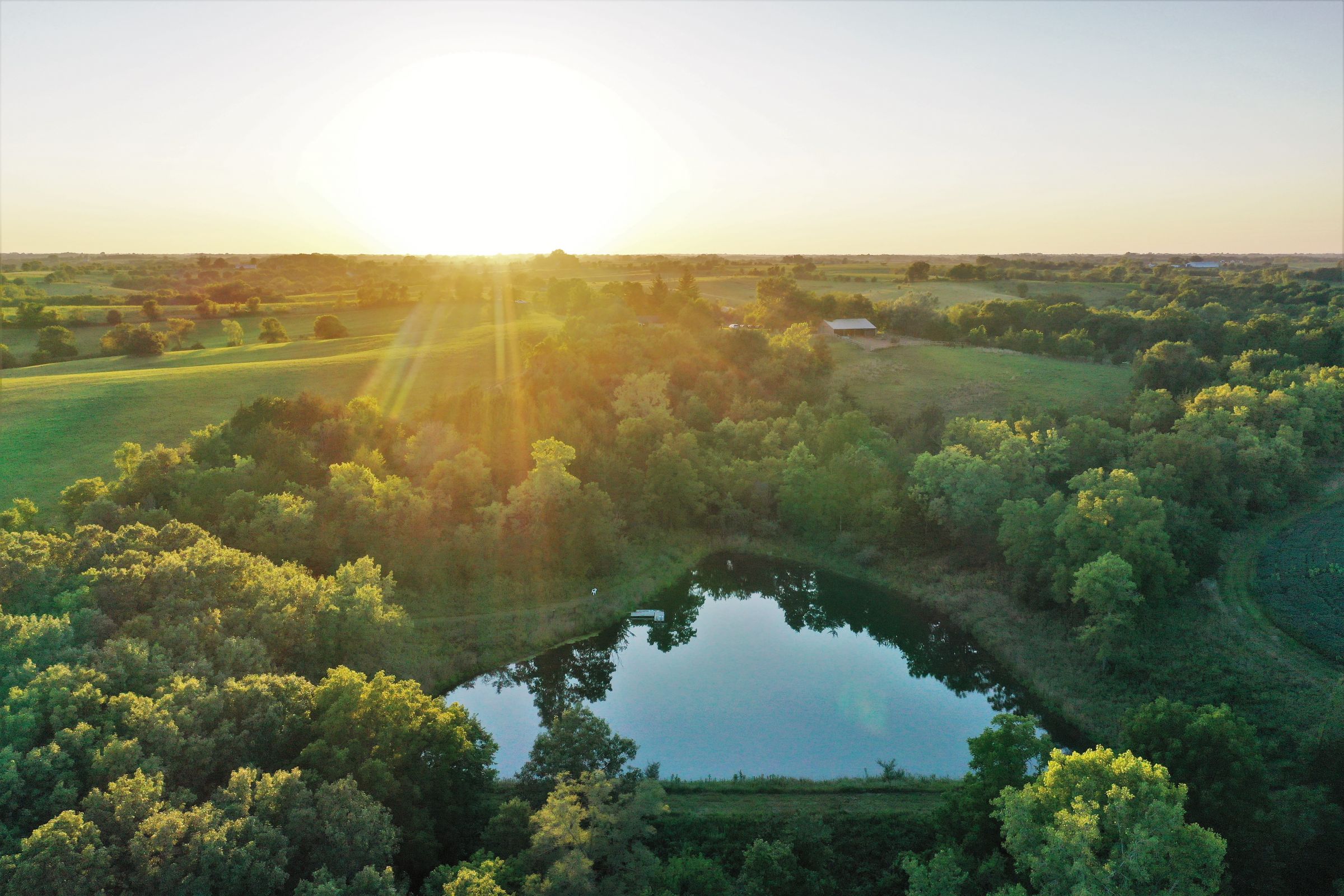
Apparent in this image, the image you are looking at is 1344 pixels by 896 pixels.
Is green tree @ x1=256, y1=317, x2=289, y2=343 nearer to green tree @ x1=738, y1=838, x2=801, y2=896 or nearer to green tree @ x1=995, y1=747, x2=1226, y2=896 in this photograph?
green tree @ x1=738, y1=838, x2=801, y2=896

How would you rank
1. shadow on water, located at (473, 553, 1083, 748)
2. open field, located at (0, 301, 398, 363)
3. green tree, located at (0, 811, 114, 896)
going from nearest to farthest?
1. green tree, located at (0, 811, 114, 896)
2. shadow on water, located at (473, 553, 1083, 748)
3. open field, located at (0, 301, 398, 363)

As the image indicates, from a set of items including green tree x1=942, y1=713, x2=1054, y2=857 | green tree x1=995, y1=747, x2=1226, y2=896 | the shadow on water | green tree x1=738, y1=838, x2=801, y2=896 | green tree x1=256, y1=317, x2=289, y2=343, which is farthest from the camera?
green tree x1=256, y1=317, x2=289, y2=343

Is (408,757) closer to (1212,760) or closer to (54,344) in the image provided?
(1212,760)

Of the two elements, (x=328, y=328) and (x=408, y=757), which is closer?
(x=408, y=757)

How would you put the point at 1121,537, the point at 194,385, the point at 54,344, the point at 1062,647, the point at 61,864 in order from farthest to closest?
the point at 54,344
the point at 194,385
the point at 1062,647
the point at 1121,537
the point at 61,864

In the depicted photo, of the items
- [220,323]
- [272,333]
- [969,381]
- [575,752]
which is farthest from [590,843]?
[220,323]

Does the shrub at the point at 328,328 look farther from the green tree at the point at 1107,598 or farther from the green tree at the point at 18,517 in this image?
the green tree at the point at 1107,598

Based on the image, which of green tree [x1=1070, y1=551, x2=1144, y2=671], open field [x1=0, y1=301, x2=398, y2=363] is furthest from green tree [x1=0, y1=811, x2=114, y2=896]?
open field [x1=0, y1=301, x2=398, y2=363]

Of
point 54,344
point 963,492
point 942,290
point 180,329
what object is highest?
point 942,290
